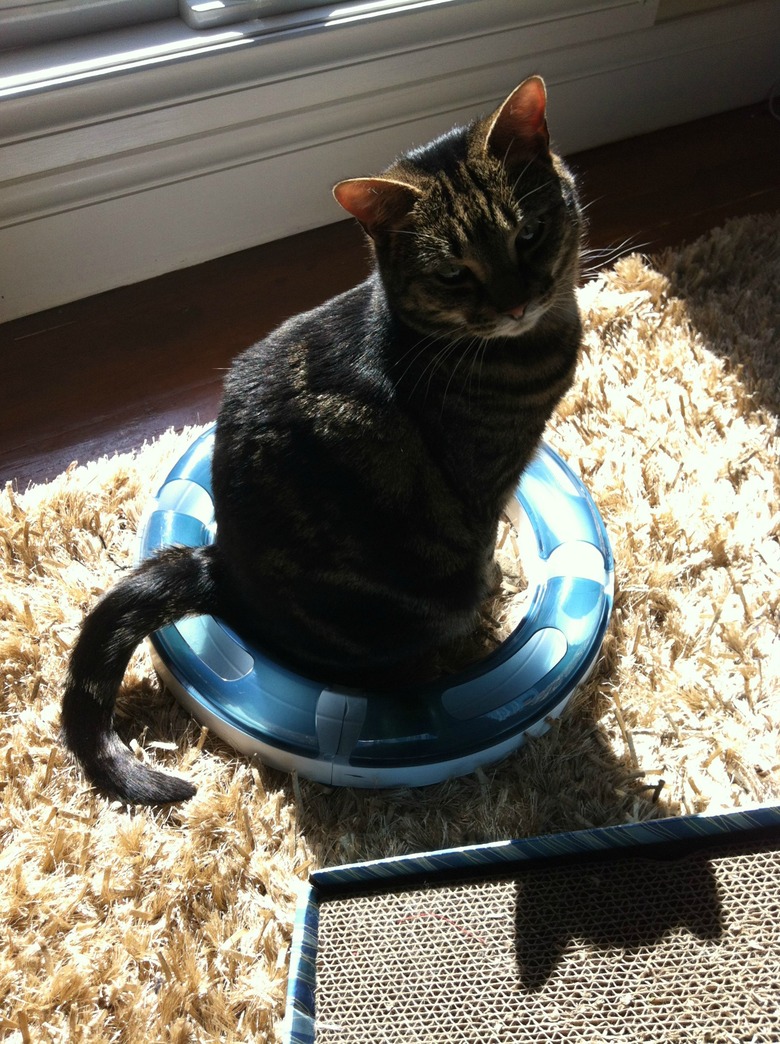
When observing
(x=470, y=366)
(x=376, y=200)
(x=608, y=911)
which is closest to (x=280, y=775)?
(x=608, y=911)

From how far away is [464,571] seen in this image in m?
1.07

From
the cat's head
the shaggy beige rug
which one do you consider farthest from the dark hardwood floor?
the cat's head

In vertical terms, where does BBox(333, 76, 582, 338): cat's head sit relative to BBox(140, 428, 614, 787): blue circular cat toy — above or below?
above

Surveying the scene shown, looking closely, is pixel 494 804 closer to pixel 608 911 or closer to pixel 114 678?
pixel 608 911

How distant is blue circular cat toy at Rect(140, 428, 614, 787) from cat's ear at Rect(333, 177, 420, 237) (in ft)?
1.62

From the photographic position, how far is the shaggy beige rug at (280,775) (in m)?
0.89

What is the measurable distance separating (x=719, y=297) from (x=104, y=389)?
1.11 metres

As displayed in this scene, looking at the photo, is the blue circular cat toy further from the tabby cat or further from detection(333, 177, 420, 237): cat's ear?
detection(333, 177, 420, 237): cat's ear

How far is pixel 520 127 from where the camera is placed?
0.90 m

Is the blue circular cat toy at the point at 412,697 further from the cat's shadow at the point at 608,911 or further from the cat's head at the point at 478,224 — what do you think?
the cat's head at the point at 478,224

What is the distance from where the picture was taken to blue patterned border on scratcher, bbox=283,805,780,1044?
2.84 feet

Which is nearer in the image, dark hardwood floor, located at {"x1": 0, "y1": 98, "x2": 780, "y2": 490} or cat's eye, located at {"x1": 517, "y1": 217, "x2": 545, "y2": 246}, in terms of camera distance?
cat's eye, located at {"x1": 517, "y1": 217, "x2": 545, "y2": 246}

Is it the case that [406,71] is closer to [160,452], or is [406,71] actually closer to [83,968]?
[160,452]

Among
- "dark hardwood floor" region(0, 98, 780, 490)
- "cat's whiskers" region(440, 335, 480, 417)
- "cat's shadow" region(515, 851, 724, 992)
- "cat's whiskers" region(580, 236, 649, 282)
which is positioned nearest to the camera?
"cat's shadow" region(515, 851, 724, 992)
